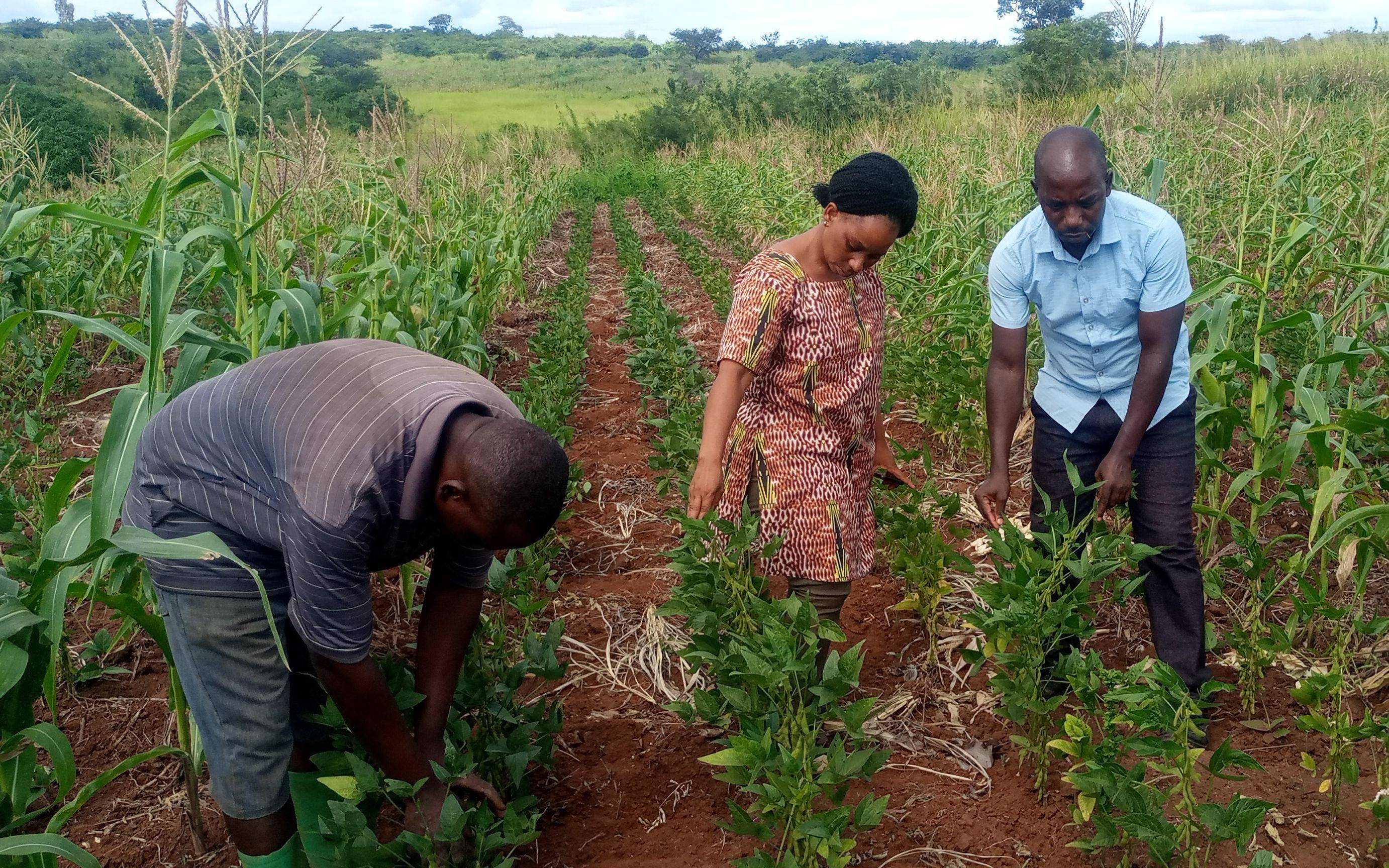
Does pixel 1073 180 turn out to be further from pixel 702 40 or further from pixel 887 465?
pixel 702 40

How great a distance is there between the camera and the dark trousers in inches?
104

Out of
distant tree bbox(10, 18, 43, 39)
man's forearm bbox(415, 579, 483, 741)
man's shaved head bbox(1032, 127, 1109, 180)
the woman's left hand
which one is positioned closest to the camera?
man's forearm bbox(415, 579, 483, 741)

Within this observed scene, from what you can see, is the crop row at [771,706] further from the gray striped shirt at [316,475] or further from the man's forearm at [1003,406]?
the man's forearm at [1003,406]

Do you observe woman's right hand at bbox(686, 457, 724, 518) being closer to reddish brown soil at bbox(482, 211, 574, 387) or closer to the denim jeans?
the denim jeans

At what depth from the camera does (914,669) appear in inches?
125

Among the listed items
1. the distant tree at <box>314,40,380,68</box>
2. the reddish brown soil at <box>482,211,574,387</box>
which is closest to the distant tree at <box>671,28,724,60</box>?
the distant tree at <box>314,40,380,68</box>

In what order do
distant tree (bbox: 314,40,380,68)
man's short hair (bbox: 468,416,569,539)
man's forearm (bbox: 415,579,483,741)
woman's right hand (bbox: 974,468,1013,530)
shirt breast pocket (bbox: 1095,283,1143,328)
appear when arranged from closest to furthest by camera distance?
man's short hair (bbox: 468,416,569,539) → man's forearm (bbox: 415,579,483,741) → shirt breast pocket (bbox: 1095,283,1143,328) → woman's right hand (bbox: 974,468,1013,530) → distant tree (bbox: 314,40,380,68)

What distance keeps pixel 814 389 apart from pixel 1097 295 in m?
0.76

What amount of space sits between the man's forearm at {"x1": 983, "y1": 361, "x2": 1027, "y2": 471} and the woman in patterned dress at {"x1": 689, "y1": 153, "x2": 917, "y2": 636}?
0.34m

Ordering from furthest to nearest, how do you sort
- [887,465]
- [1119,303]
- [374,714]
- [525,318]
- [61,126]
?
[61,126]
[525,318]
[887,465]
[1119,303]
[374,714]

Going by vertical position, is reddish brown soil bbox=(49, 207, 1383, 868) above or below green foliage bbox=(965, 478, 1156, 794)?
below

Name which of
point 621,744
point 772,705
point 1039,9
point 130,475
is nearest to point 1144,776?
point 772,705

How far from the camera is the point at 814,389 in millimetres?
2607

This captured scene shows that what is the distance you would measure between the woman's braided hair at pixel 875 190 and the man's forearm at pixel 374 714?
56.4 inches
